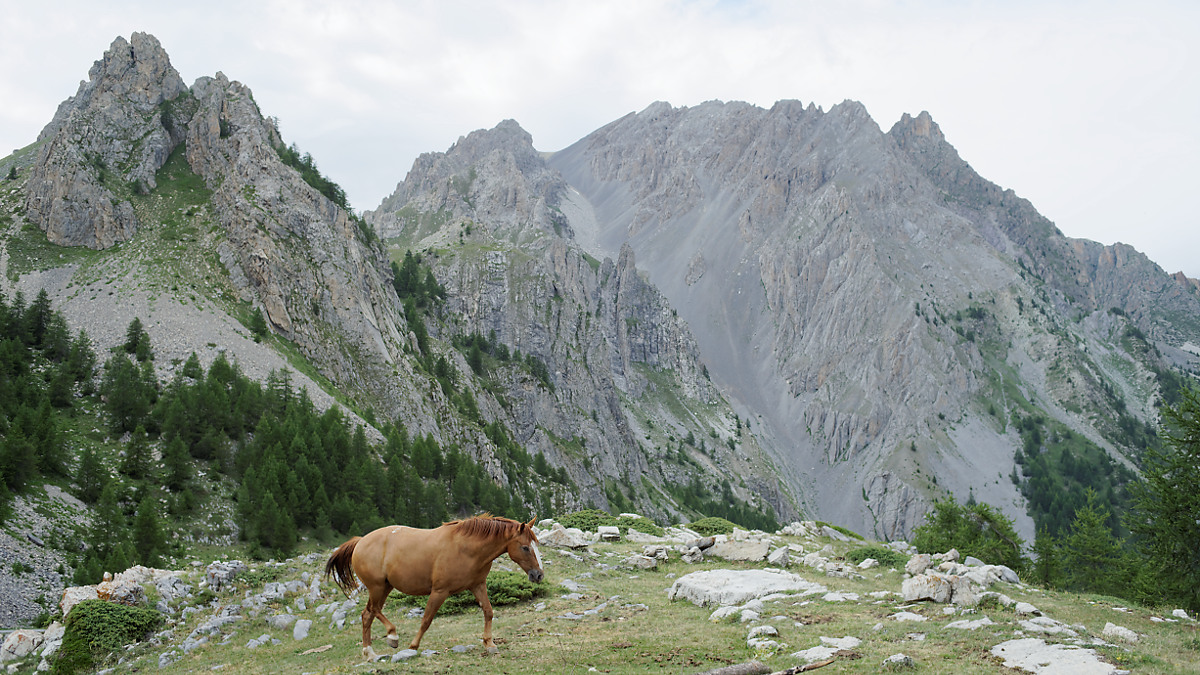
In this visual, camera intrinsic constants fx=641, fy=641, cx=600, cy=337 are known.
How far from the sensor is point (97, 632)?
56.9 feet

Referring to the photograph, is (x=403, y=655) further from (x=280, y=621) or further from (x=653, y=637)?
(x=280, y=621)

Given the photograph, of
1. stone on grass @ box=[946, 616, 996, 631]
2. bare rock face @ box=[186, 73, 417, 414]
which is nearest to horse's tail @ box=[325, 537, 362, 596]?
stone on grass @ box=[946, 616, 996, 631]

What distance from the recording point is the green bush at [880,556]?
3035cm

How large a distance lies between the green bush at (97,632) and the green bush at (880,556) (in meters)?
28.8

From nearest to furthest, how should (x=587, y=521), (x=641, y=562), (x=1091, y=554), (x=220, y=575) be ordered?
(x=220, y=575) < (x=641, y=562) < (x=587, y=521) < (x=1091, y=554)

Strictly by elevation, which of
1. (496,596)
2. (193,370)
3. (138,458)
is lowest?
(496,596)

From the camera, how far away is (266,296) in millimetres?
75000

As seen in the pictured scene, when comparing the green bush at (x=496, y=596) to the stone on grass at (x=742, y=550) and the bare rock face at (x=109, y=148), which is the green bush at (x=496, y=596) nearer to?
the stone on grass at (x=742, y=550)

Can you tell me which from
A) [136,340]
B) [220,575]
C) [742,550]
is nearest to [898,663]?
[742,550]

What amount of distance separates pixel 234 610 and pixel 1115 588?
51374 mm

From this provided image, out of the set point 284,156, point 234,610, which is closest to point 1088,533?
point 234,610

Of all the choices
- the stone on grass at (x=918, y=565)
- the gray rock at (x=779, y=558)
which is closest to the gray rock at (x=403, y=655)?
the gray rock at (x=779, y=558)

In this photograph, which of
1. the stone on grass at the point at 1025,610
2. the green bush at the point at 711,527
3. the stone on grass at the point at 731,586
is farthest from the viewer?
the green bush at the point at 711,527

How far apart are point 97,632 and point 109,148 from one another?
304ft
